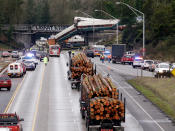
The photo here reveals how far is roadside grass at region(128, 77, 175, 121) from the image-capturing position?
37.4 m

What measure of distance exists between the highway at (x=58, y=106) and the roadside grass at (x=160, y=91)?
0.65 metres

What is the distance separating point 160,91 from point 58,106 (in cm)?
1053

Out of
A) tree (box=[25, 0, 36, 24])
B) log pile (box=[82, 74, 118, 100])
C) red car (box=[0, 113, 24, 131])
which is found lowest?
red car (box=[0, 113, 24, 131])

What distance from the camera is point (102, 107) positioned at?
1001 inches

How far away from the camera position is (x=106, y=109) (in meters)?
25.5

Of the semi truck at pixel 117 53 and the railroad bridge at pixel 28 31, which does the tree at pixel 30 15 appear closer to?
the railroad bridge at pixel 28 31

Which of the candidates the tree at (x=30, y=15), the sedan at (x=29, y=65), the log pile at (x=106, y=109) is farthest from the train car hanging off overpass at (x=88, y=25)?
the log pile at (x=106, y=109)

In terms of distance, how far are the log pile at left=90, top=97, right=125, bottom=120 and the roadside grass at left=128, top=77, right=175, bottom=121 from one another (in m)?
8.05

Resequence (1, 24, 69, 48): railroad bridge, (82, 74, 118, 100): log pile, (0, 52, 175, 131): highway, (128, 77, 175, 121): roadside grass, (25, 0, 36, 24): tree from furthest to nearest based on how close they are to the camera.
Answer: (25, 0, 36, 24): tree, (1, 24, 69, 48): railroad bridge, (128, 77, 175, 121): roadside grass, (0, 52, 175, 131): highway, (82, 74, 118, 100): log pile

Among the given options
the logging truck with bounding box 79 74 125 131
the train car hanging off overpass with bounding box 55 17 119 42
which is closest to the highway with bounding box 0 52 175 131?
the logging truck with bounding box 79 74 125 131

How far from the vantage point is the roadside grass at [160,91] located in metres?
37.4

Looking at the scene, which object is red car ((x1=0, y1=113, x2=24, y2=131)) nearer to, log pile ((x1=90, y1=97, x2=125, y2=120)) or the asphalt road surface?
log pile ((x1=90, y1=97, x2=125, y2=120))

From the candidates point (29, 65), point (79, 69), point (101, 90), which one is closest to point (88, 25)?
point (29, 65)

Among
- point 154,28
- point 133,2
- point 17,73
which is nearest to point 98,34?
point 133,2
